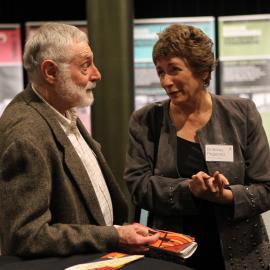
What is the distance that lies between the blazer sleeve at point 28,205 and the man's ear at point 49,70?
314 mm

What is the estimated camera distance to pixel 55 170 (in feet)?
5.18

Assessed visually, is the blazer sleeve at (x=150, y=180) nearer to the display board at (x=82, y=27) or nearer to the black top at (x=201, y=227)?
the black top at (x=201, y=227)

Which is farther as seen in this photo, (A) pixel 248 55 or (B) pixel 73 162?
(A) pixel 248 55

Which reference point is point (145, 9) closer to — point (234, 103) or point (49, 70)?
point (234, 103)

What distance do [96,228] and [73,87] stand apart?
513 mm

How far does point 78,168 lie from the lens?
166 centimetres

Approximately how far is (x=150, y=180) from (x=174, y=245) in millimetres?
456

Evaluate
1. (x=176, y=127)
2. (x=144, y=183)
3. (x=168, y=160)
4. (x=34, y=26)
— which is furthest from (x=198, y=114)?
(x=34, y=26)

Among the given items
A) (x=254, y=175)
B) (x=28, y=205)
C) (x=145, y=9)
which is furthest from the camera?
(x=145, y=9)

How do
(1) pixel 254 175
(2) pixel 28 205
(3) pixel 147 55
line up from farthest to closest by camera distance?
(3) pixel 147 55, (1) pixel 254 175, (2) pixel 28 205

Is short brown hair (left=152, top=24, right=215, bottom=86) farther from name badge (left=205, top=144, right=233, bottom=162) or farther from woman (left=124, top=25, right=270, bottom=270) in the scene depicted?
name badge (left=205, top=144, right=233, bottom=162)

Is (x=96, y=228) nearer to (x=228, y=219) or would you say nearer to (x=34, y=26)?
(x=228, y=219)

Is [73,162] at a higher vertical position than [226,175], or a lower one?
higher

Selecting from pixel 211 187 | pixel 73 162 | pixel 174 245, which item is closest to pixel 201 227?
pixel 211 187
